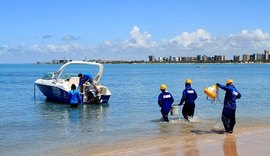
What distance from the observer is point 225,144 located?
12078 mm

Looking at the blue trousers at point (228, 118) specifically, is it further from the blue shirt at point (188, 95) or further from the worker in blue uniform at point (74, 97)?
the worker in blue uniform at point (74, 97)

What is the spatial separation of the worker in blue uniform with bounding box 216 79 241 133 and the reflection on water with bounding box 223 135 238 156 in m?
0.56

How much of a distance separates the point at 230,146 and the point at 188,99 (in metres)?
4.87

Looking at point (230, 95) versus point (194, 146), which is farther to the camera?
point (230, 95)

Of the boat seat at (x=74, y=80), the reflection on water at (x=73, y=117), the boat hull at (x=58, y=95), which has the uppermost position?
the boat seat at (x=74, y=80)

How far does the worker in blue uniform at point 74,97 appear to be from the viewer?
25203mm

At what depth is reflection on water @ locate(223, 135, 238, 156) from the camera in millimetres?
10805

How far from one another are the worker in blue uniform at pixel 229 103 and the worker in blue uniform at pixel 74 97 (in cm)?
1272

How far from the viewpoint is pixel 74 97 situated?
2514 cm

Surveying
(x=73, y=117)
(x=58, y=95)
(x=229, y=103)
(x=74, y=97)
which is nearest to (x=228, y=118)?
(x=229, y=103)

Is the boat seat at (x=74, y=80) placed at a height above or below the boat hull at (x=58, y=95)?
above

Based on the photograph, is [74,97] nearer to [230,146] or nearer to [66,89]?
[66,89]

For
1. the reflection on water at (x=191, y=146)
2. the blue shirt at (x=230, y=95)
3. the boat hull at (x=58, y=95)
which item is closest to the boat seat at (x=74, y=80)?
the boat hull at (x=58, y=95)

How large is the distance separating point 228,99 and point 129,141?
326 cm
